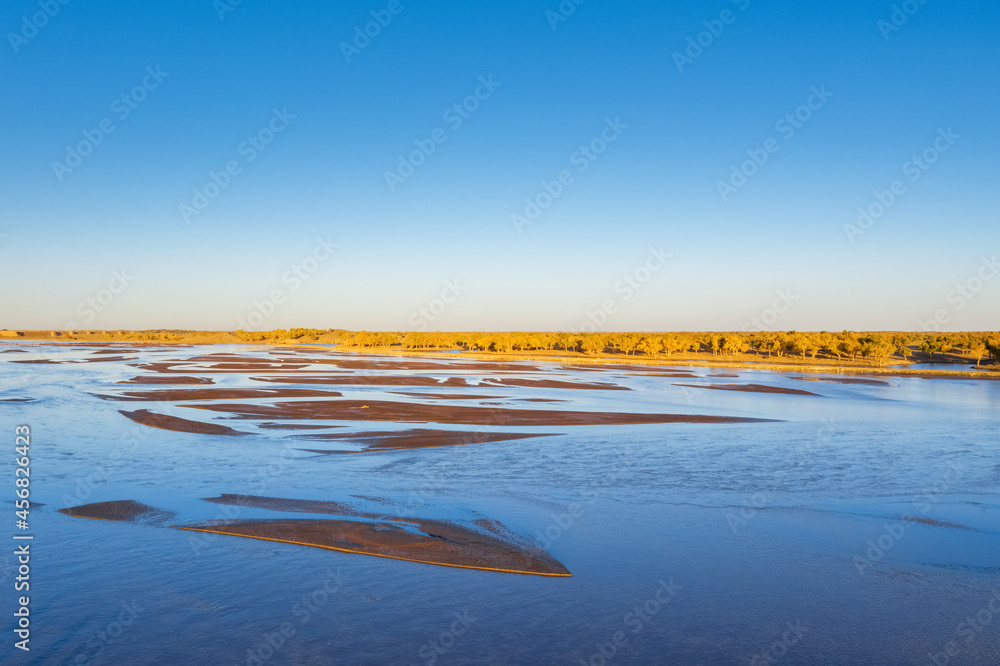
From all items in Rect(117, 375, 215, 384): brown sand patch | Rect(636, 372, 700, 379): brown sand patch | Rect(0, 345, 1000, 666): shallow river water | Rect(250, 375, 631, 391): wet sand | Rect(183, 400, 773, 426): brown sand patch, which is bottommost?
Rect(0, 345, 1000, 666): shallow river water

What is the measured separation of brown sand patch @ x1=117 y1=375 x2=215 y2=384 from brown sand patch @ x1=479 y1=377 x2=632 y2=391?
16.3m

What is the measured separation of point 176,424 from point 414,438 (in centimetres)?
804

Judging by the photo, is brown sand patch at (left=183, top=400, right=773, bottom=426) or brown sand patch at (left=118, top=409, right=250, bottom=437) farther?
brown sand patch at (left=183, top=400, right=773, bottom=426)

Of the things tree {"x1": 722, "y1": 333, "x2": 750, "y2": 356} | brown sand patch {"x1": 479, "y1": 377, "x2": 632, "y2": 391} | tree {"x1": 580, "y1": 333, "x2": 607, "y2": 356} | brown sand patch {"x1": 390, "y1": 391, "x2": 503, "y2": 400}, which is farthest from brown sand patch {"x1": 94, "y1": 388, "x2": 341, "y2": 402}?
tree {"x1": 722, "y1": 333, "x2": 750, "y2": 356}

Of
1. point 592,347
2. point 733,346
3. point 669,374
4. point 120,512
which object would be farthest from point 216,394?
point 733,346

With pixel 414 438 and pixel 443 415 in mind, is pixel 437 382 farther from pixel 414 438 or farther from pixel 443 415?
pixel 414 438

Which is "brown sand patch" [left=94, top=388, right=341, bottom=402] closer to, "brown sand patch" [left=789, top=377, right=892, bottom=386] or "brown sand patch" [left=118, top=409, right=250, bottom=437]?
"brown sand patch" [left=118, top=409, right=250, bottom=437]

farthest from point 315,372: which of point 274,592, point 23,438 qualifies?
point 274,592

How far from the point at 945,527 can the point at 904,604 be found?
394 cm

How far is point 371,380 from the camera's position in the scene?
39.2m

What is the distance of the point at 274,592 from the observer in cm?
746

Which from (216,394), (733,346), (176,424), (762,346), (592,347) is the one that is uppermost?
(762,346)

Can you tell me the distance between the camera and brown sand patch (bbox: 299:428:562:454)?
16.7 m

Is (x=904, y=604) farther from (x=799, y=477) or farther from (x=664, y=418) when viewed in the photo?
(x=664, y=418)
